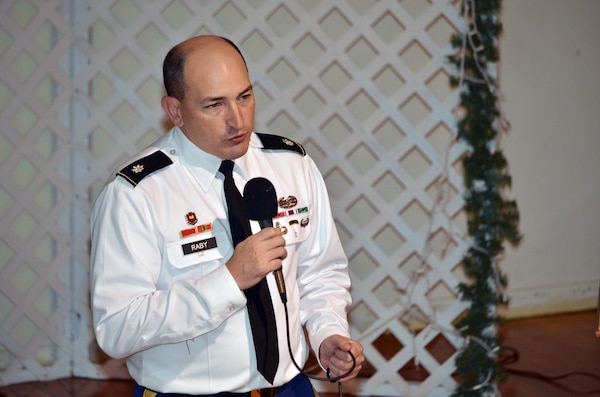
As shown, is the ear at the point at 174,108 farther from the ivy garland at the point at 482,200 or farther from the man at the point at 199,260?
the ivy garland at the point at 482,200

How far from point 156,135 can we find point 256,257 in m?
2.09

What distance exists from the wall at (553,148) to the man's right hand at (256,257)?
2.81 metres

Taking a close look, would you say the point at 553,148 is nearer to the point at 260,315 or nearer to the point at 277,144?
the point at 277,144

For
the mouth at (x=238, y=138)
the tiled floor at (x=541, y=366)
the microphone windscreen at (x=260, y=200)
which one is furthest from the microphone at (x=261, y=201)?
the tiled floor at (x=541, y=366)

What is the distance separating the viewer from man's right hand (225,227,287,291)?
1.46 meters

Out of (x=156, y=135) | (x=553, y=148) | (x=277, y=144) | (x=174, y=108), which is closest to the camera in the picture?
(x=174, y=108)

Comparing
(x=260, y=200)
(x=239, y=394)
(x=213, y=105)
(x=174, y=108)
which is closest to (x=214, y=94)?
(x=213, y=105)

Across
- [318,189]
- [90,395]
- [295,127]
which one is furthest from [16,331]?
[318,189]

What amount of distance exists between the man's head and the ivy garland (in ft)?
4.76

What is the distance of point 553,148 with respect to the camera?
13.6 ft

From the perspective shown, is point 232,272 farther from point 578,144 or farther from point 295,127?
point 578,144

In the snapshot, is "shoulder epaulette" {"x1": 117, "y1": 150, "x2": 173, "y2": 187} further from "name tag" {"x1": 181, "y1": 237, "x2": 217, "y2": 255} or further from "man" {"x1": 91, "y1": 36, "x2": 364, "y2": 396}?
"name tag" {"x1": 181, "y1": 237, "x2": 217, "y2": 255}

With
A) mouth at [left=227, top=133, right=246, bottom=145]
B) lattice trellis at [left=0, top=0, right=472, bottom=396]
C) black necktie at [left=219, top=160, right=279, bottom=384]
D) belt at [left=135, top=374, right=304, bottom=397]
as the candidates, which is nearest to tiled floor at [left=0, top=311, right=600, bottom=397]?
lattice trellis at [left=0, top=0, right=472, bottom=396]

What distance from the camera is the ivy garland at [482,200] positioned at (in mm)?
2869
